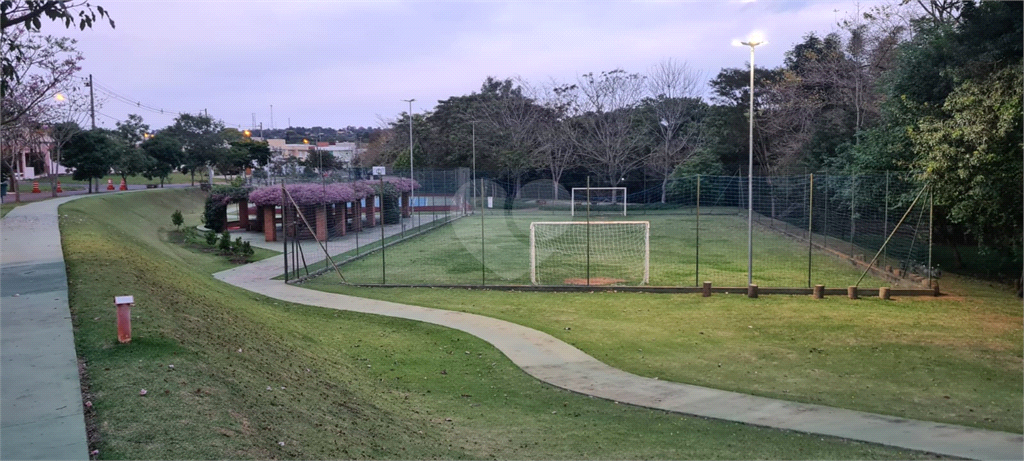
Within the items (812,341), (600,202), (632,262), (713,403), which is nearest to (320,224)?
(632,262)

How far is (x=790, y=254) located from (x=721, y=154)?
2421cm

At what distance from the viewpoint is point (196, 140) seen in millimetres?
47031

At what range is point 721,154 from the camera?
4512 centimetres

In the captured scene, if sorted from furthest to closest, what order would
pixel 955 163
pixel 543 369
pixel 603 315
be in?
pixel 955 163 < pixel 603 315 < pixel 543 369

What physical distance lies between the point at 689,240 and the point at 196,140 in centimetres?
3534

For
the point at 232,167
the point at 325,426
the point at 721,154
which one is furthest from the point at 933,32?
the point at 232,167

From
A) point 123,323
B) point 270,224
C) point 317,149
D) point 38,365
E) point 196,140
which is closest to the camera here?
point 38,365

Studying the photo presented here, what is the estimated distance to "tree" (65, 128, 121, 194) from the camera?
3067 cm

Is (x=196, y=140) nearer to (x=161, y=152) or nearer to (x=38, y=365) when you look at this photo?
(x=161, y=152)

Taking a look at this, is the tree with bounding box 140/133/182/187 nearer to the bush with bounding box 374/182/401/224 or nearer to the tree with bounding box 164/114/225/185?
the tree with bounding box 164/114/225/185

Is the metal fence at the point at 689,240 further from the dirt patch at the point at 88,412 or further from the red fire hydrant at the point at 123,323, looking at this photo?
the dirt patch at the point at 88,412

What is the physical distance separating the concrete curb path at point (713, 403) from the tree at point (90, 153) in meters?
25.5

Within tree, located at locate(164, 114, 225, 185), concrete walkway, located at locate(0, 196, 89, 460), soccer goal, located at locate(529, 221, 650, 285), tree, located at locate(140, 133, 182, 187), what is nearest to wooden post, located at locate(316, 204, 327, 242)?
soccer goal, located at locate(529, 221, 650, 285)

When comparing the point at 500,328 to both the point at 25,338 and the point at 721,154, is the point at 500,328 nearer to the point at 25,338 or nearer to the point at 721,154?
the point at 25,338
